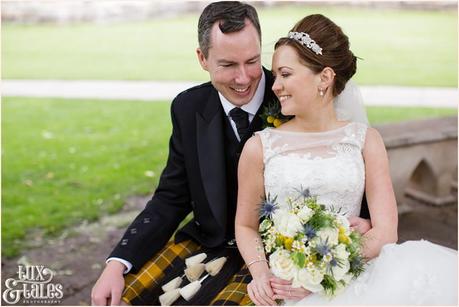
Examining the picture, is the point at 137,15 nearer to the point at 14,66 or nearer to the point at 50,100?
the point at 14,66

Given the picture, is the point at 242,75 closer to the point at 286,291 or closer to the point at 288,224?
the point at 288,224

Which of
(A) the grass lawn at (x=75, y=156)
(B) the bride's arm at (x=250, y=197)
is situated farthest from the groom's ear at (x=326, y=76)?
(A) the grass lawn at (x=75, y=156)

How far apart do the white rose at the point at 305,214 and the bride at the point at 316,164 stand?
12.4 inches

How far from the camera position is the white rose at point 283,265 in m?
2.43

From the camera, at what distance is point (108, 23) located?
69.1 feet

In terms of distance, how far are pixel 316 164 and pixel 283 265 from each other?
0.56 meters

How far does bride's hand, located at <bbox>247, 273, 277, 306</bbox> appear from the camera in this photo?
2.68m

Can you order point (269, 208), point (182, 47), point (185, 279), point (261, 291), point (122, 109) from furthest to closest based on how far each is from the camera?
1. point (182, 47)
2. point (122, 109)
3. point (185, 279)
4. point (261, 291)
5. point (269, 208)

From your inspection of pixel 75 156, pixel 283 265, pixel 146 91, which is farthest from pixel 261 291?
pixel 146 91

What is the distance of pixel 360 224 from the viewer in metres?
2.78

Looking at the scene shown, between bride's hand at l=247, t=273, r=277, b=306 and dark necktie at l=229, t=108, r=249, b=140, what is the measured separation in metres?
0.75

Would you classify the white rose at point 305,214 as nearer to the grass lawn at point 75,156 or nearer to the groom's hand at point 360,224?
the groom's hand at point 360,224

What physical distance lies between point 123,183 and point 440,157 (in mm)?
3298

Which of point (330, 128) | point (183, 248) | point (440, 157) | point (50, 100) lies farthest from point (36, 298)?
point (50, 100)
